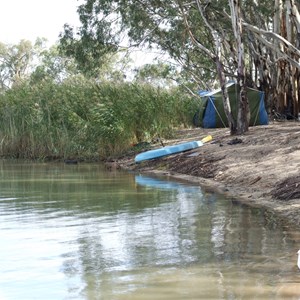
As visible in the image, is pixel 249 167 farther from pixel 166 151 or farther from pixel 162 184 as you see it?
pixel 166 151

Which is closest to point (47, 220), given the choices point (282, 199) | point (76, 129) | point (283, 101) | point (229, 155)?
point (282, 199)

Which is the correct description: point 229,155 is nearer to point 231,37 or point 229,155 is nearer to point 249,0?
point 249,0

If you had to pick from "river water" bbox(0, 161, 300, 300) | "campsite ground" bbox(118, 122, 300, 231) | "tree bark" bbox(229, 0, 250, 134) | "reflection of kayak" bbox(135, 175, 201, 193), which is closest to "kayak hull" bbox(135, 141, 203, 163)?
"campsite ground" bbox(118, 122, 300, 231)

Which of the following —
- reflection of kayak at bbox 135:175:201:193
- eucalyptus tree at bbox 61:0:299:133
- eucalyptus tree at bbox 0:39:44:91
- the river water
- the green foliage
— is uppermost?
eucalyptus tree at bbox 0:39:44:91

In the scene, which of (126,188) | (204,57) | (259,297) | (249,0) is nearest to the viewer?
(259,297)

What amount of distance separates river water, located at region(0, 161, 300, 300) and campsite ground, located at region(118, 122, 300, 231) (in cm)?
47

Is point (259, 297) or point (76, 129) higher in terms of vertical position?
point (76, 129)

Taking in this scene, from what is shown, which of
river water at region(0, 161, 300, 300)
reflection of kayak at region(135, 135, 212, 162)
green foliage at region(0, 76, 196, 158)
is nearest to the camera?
river water at region(0, 161, 300, 300)

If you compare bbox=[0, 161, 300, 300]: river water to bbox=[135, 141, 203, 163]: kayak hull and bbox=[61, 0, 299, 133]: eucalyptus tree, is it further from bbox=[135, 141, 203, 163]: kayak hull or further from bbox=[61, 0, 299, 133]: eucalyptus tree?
bbox=[61, 0, 299, 133]: eucalyptus tree

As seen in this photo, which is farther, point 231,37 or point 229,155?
point 231,37

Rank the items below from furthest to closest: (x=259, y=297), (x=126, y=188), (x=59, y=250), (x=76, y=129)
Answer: (x=76, y=129)
(x=126, y=188)
(x=59, y=250)
(x=259, y=297)

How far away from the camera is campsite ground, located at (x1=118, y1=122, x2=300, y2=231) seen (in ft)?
34.0

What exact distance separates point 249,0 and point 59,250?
18227 millimetres

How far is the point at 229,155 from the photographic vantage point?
15305mm
